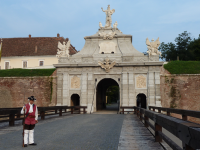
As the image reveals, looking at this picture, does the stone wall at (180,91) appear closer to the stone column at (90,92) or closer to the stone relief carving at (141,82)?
the stone relief carving at (141,82)

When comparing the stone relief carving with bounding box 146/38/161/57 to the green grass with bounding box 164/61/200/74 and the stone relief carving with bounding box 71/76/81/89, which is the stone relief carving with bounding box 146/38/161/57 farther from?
the stone relief carving with bounding box 71/76/81/89

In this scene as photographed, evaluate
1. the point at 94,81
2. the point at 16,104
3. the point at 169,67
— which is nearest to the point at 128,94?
the point at 94,81

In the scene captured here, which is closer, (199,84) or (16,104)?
(199,84)

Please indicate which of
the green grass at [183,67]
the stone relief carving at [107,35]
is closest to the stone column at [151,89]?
the green grass at [183,67]

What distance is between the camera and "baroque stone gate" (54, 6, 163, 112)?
26047mm

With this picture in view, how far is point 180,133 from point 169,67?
25.9m

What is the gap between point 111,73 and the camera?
26.6 metres

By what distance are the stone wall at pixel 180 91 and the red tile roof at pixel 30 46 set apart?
21.6 metres

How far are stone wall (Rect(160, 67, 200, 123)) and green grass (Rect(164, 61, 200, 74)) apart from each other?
2.65ft

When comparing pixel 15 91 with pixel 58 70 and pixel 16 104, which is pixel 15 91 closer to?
pixel 16 104

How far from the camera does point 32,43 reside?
147 feet

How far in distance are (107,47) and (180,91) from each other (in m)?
10.3

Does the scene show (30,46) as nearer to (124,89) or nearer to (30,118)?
(124,89)

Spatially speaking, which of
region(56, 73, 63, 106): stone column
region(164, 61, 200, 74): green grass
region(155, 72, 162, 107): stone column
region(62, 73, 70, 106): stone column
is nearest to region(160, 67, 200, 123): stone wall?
region(164, 61, 200, 74): green grass
